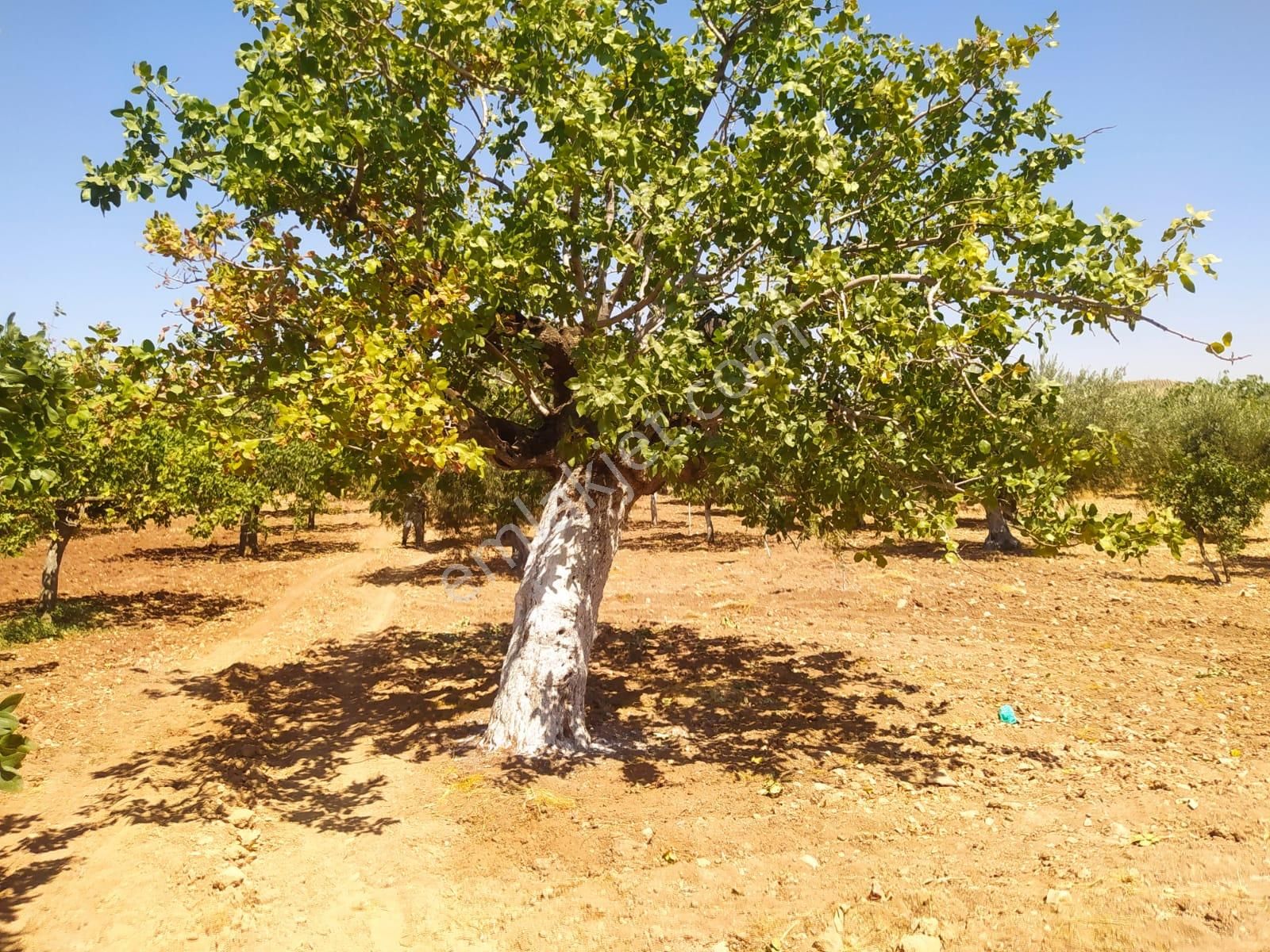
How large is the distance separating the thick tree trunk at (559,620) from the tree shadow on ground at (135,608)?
11.2 metres

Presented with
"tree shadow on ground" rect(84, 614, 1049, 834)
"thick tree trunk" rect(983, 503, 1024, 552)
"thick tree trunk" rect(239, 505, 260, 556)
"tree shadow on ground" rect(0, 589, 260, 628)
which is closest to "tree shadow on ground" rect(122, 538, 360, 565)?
"thick tree trunk" rect(239, 505, 260, 556)

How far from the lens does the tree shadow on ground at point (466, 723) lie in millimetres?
7863

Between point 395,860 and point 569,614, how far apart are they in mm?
3169

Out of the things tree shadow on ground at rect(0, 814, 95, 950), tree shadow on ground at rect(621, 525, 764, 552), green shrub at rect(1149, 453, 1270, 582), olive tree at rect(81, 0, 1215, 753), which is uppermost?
olive tree at rect(81, 0, 1215, 753)

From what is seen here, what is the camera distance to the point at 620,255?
7418 mm

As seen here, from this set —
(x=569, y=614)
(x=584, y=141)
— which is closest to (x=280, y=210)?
(x=584, y=141)

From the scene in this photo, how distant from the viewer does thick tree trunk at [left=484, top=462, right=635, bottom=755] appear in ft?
28.5

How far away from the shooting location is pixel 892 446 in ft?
26.9

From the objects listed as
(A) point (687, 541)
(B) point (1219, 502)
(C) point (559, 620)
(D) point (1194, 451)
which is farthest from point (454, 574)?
(D) point (1194, 451)

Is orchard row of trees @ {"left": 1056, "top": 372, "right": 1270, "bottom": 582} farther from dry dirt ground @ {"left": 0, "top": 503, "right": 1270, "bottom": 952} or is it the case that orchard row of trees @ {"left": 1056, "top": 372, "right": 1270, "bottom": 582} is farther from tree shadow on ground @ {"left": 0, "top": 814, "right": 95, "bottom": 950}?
tree shadow on ground @ {"left": 0, "top": 814, "right": 95, "bottom": 950}

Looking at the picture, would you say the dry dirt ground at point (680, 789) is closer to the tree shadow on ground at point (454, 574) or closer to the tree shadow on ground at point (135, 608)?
the tree shadow on ground at point (135, 608)

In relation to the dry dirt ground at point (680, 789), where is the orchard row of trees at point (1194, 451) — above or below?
above

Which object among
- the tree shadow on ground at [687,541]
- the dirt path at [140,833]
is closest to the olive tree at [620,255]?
the dirt path at [140,833]

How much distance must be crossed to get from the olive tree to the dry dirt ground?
1956 mm
